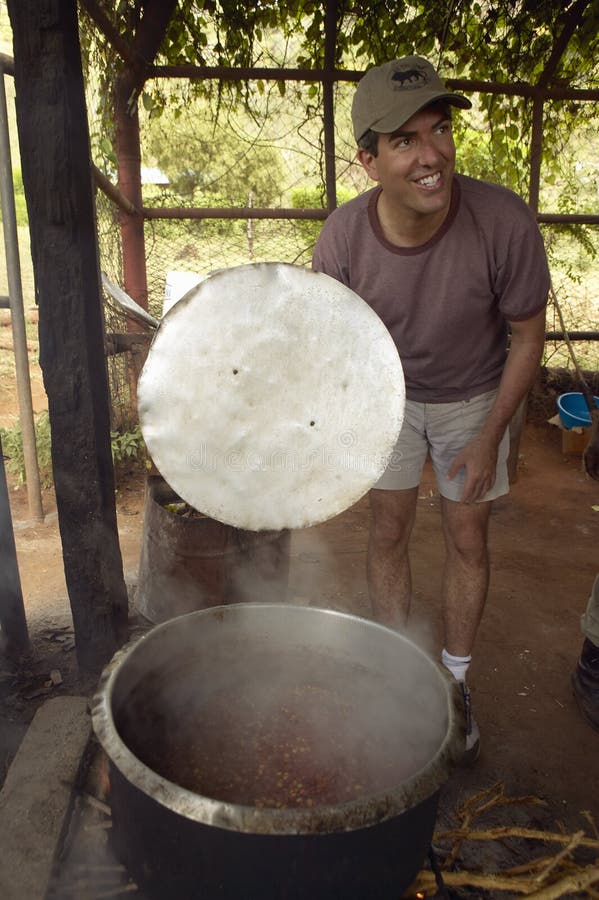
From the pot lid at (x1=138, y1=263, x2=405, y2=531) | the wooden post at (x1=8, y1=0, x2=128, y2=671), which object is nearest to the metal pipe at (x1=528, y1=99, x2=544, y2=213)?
the pot lid at (x1=138, y1=263, x2=405, y2=531)

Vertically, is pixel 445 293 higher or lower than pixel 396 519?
higher

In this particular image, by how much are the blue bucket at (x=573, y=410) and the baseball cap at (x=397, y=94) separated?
4.61 meters

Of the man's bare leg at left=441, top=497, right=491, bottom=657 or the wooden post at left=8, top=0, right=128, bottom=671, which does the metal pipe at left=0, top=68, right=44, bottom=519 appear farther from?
the man's bare leg at left=441, top=497, right=491, bottom=657

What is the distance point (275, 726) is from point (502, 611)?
213 cm

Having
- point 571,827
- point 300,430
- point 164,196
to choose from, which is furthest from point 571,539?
point 164,196

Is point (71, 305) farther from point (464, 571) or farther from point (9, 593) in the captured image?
point (464, 571)

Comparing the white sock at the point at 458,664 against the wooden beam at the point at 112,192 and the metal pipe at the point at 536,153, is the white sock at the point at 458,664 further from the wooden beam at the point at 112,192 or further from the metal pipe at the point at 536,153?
the metal pipe at the point at 536,153

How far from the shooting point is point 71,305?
2.16 meters

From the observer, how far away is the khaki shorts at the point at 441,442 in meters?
2.49

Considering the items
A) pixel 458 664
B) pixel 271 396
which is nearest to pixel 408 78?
pixel 271 396

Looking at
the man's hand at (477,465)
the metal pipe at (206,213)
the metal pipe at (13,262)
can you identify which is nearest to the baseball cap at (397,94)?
the man's hand at (477,465)

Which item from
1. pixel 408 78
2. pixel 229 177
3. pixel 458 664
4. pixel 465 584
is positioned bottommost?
pixel 458 664

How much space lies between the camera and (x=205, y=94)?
17.0 feet

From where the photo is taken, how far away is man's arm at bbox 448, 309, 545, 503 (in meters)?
2.28
